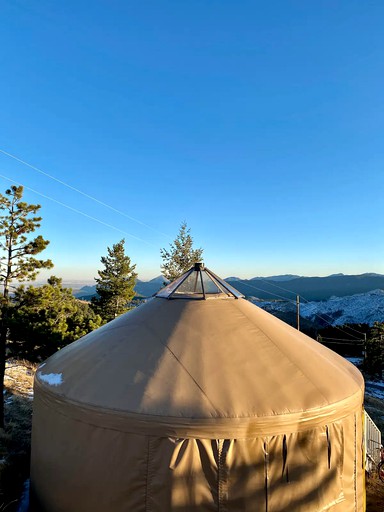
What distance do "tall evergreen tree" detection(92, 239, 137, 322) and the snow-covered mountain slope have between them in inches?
1705

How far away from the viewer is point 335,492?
3930mm

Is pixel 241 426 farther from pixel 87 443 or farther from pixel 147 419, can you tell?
pixel 87 443

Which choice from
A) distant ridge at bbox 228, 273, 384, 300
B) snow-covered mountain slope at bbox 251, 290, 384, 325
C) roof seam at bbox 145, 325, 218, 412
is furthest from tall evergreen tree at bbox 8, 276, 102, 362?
distant ridge at bbox 228, 273, 384, 300

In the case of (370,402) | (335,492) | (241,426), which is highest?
(241,426)

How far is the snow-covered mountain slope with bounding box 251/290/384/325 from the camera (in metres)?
62.5

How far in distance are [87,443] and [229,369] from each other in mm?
1885

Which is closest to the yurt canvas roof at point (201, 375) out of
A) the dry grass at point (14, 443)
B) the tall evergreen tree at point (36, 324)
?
the dry grass at point (14, 443)

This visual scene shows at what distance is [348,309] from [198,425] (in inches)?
2974

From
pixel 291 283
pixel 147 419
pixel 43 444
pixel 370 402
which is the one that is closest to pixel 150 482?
pixel 147 419

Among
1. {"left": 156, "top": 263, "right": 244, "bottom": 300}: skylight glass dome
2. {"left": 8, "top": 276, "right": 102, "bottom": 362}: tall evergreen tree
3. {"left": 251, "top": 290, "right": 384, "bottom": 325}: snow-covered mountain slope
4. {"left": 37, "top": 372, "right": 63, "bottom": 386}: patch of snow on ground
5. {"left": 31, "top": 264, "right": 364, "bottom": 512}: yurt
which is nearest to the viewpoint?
{"left": 31, "top": 264, "right": 364, "bottom": 512}: yurt

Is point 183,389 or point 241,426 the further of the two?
point 183,389

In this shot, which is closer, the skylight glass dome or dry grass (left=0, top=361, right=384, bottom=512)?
dry grass (left=0, top=361, right=384, bottom=512)

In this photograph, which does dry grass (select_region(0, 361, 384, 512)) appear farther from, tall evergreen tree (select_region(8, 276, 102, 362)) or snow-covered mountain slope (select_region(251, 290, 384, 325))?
snow-covered mountain slope (select_region(251, 290, 384, 325))

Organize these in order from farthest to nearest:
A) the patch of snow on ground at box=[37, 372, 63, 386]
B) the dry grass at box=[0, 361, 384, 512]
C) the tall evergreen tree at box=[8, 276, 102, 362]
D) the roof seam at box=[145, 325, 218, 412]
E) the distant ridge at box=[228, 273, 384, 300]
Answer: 1. the distant ridge at box=[228, 273, 384, 300]
2. the tall evergreen tree at box=[8, 276, 102, 362]
3. the dry grass at box=[0, 361, 384, 512]
4. the patch of snow on ground at box=[37, 372, 63, 386]
5. the roof seam at box=[145, 325, 218, 412]
